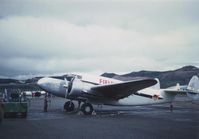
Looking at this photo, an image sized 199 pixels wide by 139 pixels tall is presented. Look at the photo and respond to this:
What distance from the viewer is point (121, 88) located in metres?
19.7

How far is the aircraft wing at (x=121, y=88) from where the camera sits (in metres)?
18.5

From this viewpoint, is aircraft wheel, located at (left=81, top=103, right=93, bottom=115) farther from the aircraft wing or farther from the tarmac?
the tarmac

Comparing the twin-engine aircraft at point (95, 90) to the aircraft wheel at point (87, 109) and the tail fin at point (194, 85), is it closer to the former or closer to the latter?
the aircraft wheel at point (87, 109)

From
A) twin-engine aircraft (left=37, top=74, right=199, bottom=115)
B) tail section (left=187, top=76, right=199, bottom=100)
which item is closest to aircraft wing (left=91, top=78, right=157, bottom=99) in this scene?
twin-engine aircraft (left=37, top=74, right=199, bottom=115)

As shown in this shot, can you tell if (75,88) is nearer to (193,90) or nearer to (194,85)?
(193,90)

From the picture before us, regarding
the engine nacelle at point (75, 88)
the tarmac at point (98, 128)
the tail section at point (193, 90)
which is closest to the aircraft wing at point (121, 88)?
the engine nacelle at point (75, 88)

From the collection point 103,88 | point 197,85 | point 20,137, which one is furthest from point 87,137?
point 197,85

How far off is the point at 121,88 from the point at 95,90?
1.75 metres

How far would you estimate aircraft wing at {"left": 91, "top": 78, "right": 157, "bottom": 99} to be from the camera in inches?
727

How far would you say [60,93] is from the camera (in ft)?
67.9

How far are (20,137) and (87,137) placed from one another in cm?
212

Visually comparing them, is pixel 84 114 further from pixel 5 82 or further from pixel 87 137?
pixel 5 82

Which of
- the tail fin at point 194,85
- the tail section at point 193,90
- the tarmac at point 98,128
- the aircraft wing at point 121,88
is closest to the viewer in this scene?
the tarmac at point 98,128

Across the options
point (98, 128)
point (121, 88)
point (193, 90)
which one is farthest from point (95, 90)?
point (193, 90)
